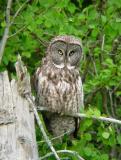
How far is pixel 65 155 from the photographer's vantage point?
17.9 feet

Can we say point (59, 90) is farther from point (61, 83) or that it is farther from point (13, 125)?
point (13, 125)

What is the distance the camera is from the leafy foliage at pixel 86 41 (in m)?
5.77

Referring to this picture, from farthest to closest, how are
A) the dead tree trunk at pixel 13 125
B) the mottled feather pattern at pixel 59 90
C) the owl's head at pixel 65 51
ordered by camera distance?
1. the owl's head at pixel 65 51
2. the mottled feather pattern at pixel 59 90
3. the dead tree trunk at pixel 13 125

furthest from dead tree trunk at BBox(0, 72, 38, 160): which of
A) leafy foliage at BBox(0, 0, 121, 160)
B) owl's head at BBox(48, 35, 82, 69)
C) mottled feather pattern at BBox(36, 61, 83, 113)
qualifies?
owl's head at BBox(48, 35, 82, 69)

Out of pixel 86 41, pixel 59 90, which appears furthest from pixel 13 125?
pixel 86 41

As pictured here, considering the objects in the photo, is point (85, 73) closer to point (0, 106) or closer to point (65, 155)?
point (65, 155)

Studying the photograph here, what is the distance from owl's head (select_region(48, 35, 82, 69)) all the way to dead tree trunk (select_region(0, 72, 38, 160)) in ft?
4.11

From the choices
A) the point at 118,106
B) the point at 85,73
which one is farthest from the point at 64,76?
the point at 118,106

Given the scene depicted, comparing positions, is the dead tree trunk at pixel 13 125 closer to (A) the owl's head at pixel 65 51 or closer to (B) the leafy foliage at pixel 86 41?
(B) the leafy foliage at pixel 86 41

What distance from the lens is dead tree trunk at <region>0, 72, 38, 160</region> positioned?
4.46 m

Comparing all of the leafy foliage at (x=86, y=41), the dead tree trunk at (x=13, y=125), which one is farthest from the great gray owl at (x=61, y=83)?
the dead tree trunk at (x=13, y=125)

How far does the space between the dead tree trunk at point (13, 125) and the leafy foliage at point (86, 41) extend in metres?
0.91

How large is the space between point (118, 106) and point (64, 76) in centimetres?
196

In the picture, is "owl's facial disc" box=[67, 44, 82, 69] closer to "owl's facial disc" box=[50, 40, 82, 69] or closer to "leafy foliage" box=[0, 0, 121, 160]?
"owl's facial disc" box=[50, 40, 82, 69]
